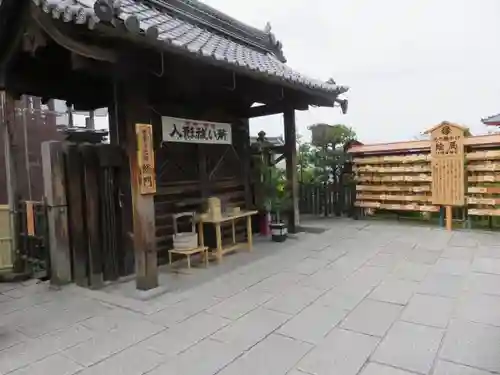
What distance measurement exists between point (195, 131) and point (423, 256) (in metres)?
3.99

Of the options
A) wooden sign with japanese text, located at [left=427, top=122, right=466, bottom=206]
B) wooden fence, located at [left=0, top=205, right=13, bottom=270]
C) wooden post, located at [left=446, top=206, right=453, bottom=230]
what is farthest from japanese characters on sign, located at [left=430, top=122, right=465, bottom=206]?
wooden fence, located at [left=0, top=205, right=13, bottom=270]

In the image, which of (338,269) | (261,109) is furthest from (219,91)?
(338,269)

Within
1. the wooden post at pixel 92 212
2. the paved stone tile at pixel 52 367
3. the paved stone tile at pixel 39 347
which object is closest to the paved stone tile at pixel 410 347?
the paved stone tile at pixel 52 367

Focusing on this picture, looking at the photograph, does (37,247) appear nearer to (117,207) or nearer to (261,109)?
(117,207)

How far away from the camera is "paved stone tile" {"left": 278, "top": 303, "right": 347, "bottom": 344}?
2.95 metres

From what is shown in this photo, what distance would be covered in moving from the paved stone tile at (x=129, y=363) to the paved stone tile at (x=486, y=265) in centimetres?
418

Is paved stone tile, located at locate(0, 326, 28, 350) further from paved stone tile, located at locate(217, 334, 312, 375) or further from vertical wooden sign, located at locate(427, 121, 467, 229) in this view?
vertical wooden sign, located at locate(427, 121, 467, 229)

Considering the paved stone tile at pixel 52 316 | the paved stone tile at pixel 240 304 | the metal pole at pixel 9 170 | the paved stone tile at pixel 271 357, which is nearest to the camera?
the paved stone tile at pixel 271 357

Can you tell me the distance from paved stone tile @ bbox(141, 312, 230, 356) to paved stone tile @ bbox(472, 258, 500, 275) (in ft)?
11.5

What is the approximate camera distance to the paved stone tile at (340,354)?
243cm

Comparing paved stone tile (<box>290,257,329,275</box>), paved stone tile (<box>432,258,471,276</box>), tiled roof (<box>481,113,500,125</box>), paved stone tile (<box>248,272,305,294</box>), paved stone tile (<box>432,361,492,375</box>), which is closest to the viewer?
paved stone tile (<box>432,361,492,375</box>)

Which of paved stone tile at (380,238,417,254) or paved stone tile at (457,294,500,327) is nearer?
paved stone tile at (457,294,500,327)

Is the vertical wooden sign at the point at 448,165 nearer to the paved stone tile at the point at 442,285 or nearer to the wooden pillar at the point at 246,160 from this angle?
the paved stone tile at the point at 442,285

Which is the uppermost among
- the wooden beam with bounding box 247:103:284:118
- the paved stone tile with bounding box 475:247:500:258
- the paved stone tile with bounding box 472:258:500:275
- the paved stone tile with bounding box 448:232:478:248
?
the wooden beam with bounding box 247:103:284:118
